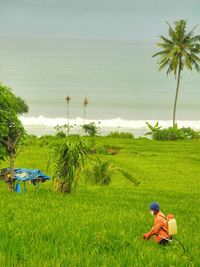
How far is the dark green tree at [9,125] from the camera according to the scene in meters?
20.8

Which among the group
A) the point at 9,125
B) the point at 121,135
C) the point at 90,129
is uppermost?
the point at 90,129

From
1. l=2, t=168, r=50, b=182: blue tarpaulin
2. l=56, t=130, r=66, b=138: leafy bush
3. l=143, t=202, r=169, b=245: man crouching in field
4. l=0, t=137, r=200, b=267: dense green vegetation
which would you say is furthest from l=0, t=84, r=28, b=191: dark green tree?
l=56, t=130, r=66, b=138: leafy bush

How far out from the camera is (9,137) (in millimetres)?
21625

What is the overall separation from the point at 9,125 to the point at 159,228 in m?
11.6

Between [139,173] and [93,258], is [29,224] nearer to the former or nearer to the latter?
[93,258]

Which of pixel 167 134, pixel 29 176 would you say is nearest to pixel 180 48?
pixel 167 134

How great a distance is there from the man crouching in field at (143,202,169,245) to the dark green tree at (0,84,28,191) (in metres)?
10.6

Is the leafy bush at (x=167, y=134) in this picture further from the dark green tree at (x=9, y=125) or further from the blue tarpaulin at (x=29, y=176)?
the dark green tree at (x=9, y=125)

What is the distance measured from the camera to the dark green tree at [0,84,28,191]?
20.8 meters

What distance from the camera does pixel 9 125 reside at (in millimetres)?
21422

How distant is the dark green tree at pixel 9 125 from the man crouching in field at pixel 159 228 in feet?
34.7

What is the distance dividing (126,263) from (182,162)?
29933mm

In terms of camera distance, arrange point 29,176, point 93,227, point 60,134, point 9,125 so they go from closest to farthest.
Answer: point 93,227, point 9,125, point 29,176, point 60,134

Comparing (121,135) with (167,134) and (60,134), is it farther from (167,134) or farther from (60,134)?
(60,134)
